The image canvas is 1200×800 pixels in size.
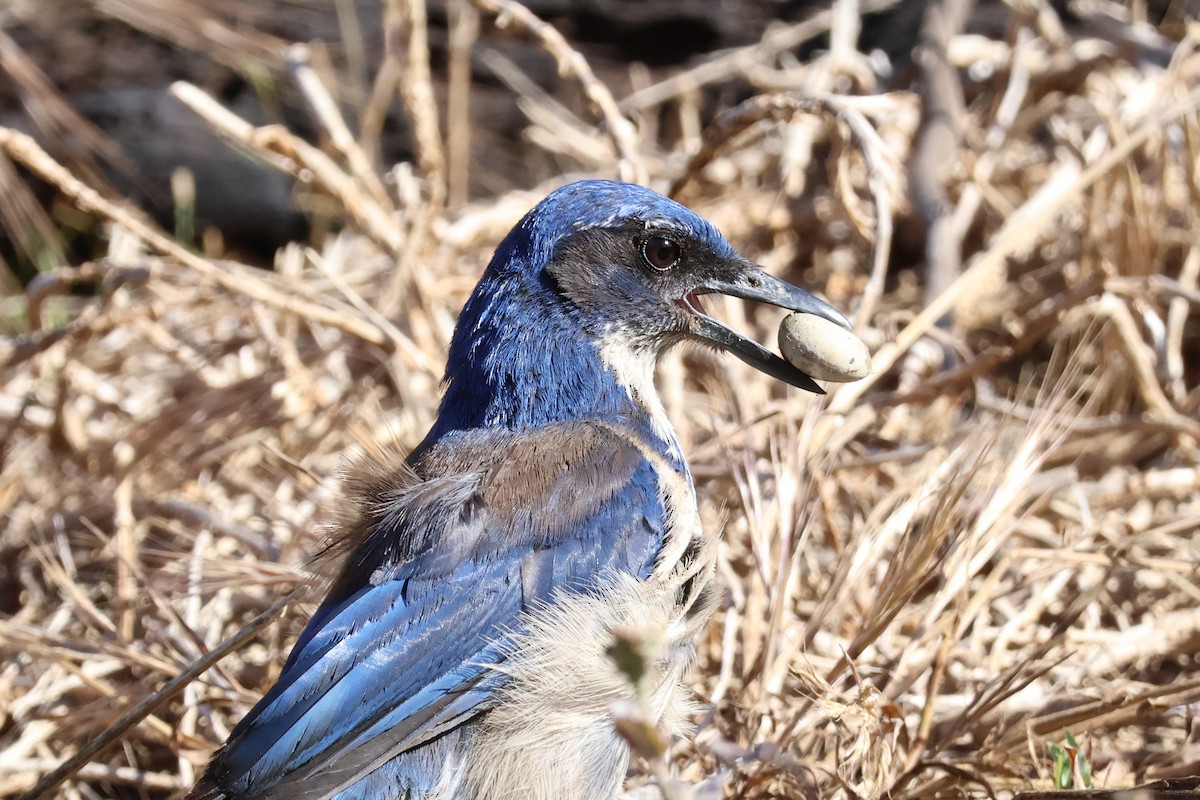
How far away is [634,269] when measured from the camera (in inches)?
105

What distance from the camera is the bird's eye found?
8.68 ft

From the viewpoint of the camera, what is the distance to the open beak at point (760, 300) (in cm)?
258

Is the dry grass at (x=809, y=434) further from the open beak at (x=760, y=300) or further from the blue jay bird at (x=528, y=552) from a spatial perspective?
the blue jay bird at (x=528, y=552)

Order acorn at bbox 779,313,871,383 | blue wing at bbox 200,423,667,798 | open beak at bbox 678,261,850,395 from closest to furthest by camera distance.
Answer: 1. blue wing at bbox 200,423,667,798
2. acorn at bbox 779,313,871,383
3. open beak at bbox 678,261,850,395

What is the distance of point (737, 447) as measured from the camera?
3152 mm

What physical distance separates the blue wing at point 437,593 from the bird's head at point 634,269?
0.33m

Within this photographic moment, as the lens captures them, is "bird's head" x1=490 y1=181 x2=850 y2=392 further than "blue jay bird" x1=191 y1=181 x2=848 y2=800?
Yes

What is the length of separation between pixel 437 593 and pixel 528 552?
0.18 metres

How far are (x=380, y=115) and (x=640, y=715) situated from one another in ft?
13.7

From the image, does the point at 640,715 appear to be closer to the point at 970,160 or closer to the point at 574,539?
the point at 574,539

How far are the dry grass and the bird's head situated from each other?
257 mm

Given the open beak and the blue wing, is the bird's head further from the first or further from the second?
the blue wing

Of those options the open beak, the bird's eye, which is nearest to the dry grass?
the open beak

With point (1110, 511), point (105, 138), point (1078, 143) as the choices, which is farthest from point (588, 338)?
point (105, 138)
